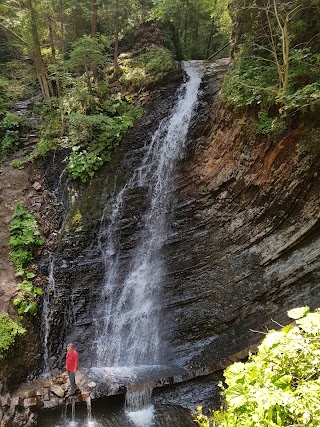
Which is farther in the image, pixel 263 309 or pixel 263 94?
pixel 263 94

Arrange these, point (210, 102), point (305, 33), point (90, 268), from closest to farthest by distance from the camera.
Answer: point (305, 33) < point (90, 268) < point (210, 102)

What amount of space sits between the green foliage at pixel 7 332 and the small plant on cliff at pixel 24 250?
407 millimetres

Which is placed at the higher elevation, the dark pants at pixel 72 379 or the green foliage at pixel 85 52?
the green foliage at pixel 85 52

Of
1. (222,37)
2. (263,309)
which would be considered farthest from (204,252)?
(222,37)

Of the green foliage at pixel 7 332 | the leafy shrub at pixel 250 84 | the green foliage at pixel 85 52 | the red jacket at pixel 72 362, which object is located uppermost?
the green foliage at pixel 85 52

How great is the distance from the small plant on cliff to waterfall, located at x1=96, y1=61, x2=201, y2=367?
2027mm

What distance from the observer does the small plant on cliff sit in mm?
9305

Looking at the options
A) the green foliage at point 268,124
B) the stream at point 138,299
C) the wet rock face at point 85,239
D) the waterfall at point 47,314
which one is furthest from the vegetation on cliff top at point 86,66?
the green foliage at point 268,124

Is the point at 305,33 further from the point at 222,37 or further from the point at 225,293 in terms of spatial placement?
the point at 222,37

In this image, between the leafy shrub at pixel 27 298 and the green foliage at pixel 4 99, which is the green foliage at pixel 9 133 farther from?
the leafy shrub at pixel 27 298

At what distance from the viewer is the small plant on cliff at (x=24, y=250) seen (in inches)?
366

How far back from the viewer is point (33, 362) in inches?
345

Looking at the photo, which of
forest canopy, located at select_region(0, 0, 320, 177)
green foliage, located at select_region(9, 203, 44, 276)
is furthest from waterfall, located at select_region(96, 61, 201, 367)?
green foliage, located at select_region(9, 203, 44, 276)

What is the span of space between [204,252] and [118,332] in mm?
3473
